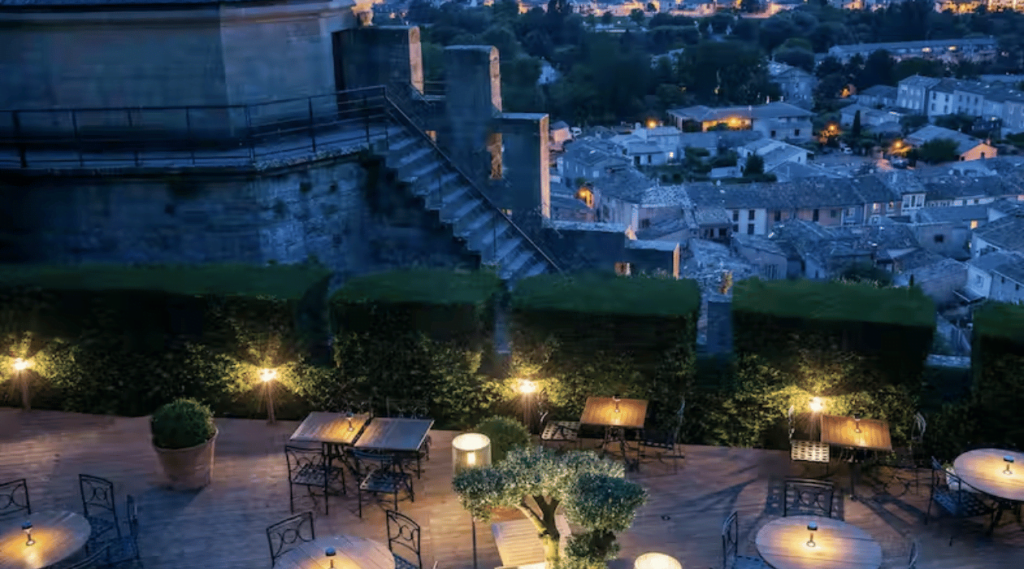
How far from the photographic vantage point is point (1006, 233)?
58.5m

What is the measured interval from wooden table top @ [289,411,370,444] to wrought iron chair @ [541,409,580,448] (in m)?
2.18

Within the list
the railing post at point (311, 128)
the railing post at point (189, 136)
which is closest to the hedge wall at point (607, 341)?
the railing post at point (311, 128)

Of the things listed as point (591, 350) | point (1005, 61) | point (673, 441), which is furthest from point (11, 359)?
point (1005, 61)

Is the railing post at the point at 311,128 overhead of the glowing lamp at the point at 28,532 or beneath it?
overhead

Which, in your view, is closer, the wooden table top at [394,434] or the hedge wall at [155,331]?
the wooden table top at [394,434]

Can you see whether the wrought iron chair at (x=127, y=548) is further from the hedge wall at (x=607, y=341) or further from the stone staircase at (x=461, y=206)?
the stone staircase at (x=461, y=206)

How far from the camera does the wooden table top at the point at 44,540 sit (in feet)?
28.6

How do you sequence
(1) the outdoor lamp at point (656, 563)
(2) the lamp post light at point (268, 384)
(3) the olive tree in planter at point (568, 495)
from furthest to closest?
(2) the lamp post light at point (268, 384) < (1) the outdoor lamp at point (656, 563) < (3) the olive tree in planter at point (568, 495)

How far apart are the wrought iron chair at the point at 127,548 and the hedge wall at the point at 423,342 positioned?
3.40 m

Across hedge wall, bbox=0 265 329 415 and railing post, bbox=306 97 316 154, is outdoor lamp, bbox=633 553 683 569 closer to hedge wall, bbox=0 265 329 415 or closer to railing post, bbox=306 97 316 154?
hedge wall, bbox=0 265 329 415

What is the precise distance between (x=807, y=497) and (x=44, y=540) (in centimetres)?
768

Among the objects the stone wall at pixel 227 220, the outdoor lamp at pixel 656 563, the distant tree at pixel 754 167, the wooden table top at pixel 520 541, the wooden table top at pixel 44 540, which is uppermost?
the stone wall at pixel 227 220

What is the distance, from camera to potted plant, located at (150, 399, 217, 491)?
11.2 meters

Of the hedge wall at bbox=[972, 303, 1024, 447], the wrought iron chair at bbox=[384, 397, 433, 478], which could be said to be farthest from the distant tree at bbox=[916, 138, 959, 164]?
the wrought iron chair at bbox=[384, 397, 433, 478]
